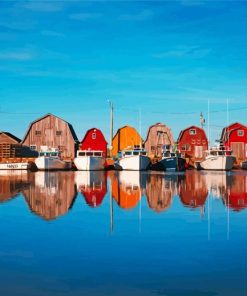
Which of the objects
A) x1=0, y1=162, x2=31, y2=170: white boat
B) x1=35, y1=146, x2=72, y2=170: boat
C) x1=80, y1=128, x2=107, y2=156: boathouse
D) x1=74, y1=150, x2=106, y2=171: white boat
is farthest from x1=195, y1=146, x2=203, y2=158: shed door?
x1=0, y1=162, x2=31, y2=170: white boat

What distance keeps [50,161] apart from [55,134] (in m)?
19.8

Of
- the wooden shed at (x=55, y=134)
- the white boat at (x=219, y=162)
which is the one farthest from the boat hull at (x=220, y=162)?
the wooden shed at (x=55, y=134)

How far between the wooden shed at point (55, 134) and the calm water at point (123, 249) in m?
62.1

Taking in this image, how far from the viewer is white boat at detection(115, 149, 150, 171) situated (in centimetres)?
6208

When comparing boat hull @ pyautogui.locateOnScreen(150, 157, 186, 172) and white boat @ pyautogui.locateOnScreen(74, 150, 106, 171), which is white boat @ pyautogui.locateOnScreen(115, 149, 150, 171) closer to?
white boat @ pyautogui.locateOnScreen(74, 150, 106, 171)

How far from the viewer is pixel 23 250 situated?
1155 cm

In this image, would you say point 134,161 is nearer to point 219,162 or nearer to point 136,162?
point 136,162

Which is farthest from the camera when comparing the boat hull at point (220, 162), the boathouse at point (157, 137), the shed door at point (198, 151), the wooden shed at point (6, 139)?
the wooden shed at point (6, 139)

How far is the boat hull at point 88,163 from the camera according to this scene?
63094mm

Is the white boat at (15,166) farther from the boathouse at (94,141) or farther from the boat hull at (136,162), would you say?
the boathouse at (94,141)

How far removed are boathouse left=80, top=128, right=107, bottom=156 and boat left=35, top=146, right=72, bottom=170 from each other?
1796 centimetres

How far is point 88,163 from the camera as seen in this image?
63.2 m

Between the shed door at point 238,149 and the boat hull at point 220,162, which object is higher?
the shed door at point 238,149

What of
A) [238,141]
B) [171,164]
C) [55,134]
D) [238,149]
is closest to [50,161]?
[171,164]
